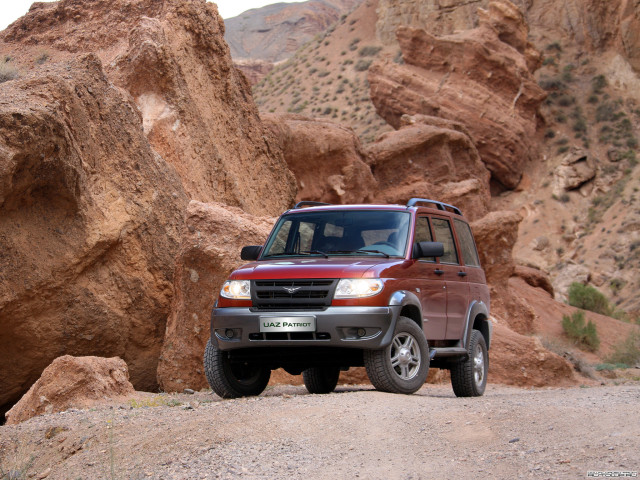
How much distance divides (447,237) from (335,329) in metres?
2.84

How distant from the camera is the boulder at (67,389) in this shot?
8945mm

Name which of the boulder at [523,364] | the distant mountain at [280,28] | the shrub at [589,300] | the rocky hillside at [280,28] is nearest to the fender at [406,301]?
the boulder at [523,364]

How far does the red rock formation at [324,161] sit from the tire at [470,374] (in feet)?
49.1

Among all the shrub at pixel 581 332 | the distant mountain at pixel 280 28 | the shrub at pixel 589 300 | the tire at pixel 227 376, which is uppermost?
the distant mountain at pixel 280 28

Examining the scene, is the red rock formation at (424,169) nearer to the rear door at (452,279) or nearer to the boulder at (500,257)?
the boulder at (500,257)

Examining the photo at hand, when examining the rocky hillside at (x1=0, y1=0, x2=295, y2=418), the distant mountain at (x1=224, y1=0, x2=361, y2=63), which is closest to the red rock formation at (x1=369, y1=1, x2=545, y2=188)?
the rocky hillside at (x1=0, y1=0, x2=295, y2=418)

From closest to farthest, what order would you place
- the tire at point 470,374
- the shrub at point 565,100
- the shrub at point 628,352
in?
the tire at point 470,374 < the shrub at point 628,352 < the shrub at point 565,100

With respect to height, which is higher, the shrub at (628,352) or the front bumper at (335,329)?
the front bumper at (335,329)

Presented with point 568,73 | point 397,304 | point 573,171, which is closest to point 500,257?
point 397,304

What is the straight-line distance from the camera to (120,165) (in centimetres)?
1263

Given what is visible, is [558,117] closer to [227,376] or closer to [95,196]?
[95,196]

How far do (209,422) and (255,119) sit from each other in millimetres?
13917

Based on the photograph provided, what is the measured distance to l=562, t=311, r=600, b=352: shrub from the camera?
92.4 ft

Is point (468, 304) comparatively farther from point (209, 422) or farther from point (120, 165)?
point (120, 165)
